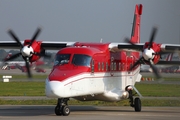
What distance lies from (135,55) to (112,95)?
488cm

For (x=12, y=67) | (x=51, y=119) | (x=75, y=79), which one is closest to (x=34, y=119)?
(x=51, y=119)

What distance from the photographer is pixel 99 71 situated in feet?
82.2

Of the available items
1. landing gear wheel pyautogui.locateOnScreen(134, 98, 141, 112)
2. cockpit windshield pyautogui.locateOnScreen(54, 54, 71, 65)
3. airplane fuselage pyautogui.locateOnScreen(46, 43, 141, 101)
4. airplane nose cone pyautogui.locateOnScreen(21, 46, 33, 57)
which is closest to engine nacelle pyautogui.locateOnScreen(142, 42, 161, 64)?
airplane fuselage pyautogui.locateOnScreen(46, 43, 141, 101)

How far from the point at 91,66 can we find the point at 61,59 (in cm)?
161

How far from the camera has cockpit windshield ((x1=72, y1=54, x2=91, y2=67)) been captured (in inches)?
927

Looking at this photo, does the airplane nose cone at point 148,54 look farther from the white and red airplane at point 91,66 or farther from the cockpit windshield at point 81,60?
the cockpit windshield at point 81,60

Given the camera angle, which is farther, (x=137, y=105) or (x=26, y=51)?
(x=137, y=105)

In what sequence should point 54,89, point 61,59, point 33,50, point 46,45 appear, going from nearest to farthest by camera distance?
point 54,89 → point 61,59 → point 33,50 → point 46,45

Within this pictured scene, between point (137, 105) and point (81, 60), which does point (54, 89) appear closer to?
point (81, 60)

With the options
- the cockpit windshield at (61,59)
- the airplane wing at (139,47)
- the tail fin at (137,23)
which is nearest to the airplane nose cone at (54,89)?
the cockpit windshield at (61,59)

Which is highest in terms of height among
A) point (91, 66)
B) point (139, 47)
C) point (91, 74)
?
point (139, 47)

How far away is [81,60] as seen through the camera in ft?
77.9

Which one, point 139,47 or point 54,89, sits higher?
point 139,47

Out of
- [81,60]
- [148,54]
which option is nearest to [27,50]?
[81,60]
